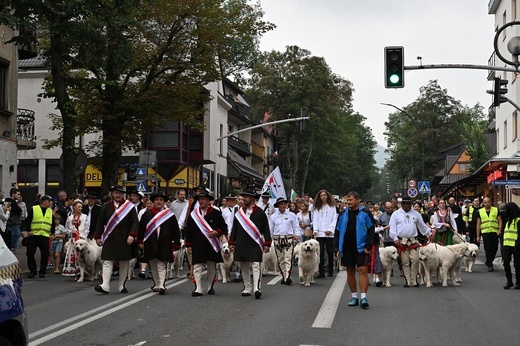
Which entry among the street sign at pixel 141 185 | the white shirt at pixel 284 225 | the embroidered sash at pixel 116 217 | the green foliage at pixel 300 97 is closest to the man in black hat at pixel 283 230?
the white shirt at pixel 284 225

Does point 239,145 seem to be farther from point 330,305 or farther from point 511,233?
point 330,305

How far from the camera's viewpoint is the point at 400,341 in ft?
31.1

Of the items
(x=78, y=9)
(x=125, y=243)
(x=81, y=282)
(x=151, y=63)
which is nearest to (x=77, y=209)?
(x=81, y=282)

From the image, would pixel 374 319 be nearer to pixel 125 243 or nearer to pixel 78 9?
pixel 125 243

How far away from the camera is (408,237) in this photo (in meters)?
16.5

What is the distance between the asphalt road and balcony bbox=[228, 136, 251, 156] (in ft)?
163

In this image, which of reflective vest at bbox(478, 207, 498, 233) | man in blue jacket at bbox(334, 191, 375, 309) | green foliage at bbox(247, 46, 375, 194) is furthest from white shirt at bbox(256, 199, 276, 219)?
green foliage at bbox(247, 46, 375, 194)

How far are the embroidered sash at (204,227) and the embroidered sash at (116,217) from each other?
1.23 metres

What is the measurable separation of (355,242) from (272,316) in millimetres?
2063

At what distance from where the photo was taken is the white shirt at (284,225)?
1825 cm

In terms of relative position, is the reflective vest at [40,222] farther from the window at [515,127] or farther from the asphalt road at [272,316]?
the window at [515,127]

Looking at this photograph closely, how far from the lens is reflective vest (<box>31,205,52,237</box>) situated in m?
18.0

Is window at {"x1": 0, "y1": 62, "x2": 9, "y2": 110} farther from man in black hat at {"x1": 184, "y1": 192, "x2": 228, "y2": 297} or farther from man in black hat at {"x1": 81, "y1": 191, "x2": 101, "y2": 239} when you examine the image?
man in black hat at {"x1": 184, "y1": 192, "x2": 228, "y2": 297}

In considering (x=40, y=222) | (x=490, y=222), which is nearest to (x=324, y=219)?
(x=490, y=222)
